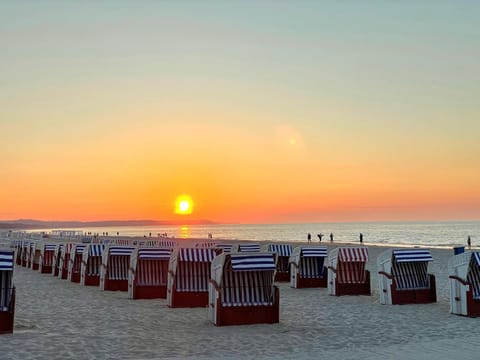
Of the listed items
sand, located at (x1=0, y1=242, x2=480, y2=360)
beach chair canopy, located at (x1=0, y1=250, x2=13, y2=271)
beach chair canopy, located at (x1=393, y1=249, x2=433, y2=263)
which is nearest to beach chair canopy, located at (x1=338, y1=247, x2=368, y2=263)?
sand, located at (x1=0, y1=242, x2=480, y2=360)

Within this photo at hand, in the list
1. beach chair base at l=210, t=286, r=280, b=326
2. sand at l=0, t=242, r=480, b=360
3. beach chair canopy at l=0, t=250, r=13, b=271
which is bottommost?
sand at l=0, t=242, r=480, b=360

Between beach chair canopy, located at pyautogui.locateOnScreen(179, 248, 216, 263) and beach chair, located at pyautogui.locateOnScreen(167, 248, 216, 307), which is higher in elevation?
beach chair canopy, located at pyautogui.locateOnScreen(179, 248, 216, 263)

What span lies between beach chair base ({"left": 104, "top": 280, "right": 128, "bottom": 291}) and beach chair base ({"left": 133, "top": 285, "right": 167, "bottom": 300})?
2216 millimetres

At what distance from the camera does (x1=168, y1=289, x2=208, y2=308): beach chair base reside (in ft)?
44.9

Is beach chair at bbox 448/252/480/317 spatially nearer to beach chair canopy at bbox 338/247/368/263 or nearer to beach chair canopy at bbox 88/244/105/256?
beach chair canopy at bbox 338/247/368/263

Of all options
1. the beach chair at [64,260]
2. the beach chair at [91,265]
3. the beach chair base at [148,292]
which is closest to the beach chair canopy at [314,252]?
the beach chair base at [148,292]

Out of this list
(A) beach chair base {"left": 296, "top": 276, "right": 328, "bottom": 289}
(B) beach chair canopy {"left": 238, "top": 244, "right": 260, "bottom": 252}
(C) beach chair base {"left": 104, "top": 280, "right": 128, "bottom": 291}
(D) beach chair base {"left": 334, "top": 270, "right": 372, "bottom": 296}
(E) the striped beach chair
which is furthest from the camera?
(E) the striped beach chair

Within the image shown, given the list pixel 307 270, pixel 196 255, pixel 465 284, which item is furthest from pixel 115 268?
pixel 465 284

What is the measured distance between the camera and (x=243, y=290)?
11.3 meters

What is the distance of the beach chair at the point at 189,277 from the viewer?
13.7 meters

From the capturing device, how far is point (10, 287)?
395 inches

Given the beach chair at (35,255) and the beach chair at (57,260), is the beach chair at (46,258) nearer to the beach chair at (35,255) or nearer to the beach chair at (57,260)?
the beach chair at (35,255)

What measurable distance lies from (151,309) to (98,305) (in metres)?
1.64

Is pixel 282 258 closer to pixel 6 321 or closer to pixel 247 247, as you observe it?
pixel 247 247
